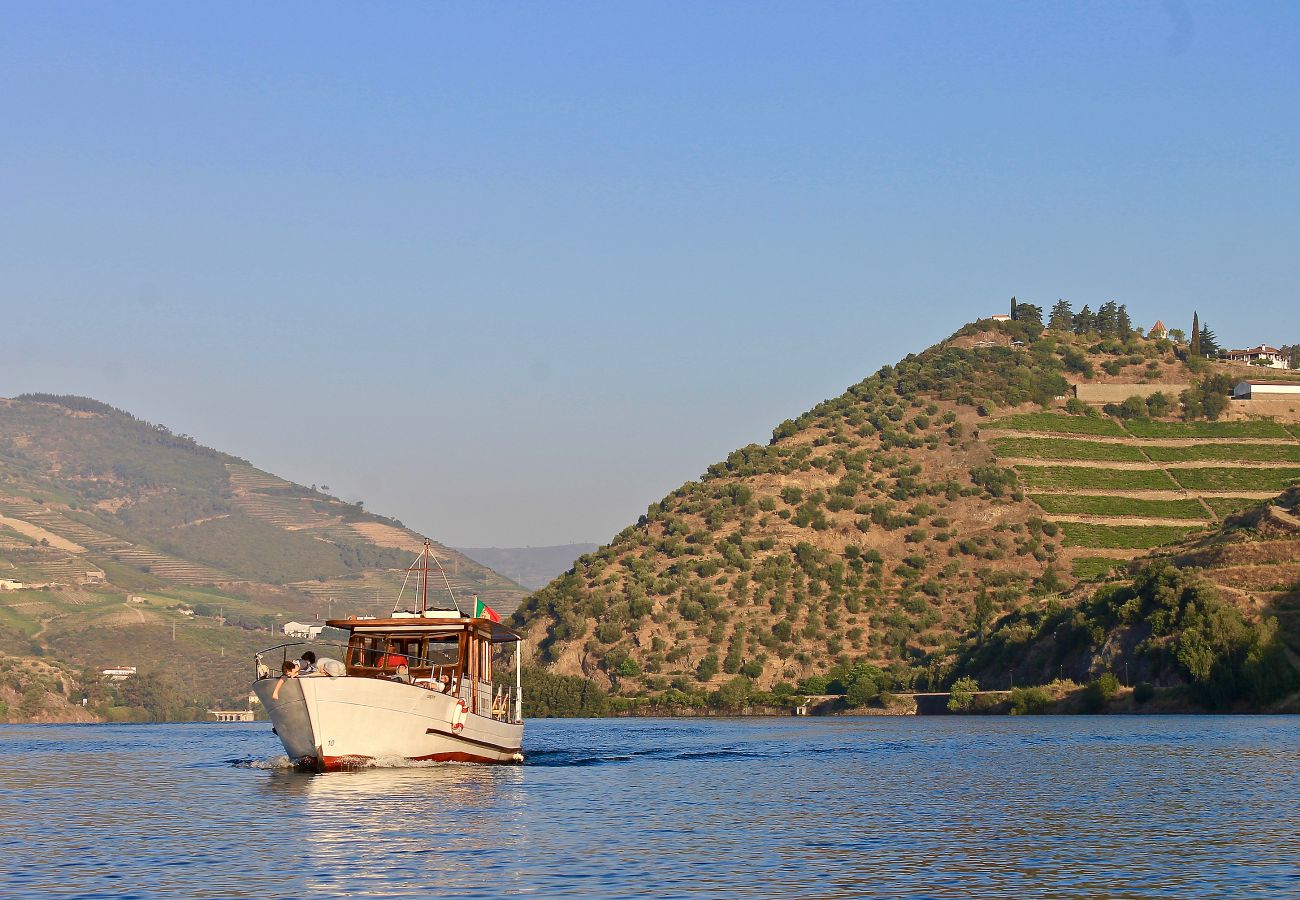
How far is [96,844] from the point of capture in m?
38.8

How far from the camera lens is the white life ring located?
6072 cm

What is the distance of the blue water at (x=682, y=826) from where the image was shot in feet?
104

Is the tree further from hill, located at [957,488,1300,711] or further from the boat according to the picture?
the boat

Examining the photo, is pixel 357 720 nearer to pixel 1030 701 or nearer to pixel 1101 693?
pixel 1101 693

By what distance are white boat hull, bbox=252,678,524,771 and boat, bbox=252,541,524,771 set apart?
4 cm

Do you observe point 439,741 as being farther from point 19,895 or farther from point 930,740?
point 930,740

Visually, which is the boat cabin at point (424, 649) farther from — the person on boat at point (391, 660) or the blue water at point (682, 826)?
the blue water at point (682, 826)

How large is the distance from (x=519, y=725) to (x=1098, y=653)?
8887 cm

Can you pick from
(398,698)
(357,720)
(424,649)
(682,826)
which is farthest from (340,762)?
(682,826)

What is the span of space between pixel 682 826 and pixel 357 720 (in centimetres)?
1826

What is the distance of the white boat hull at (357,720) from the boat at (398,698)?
0.04 m

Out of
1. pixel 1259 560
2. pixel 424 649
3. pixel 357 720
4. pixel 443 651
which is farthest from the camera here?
pixel 1259 560

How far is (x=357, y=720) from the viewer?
2212 inches

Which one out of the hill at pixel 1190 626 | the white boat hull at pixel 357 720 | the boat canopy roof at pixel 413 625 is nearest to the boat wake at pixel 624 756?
the boat canopy roof at pixel 413 625
